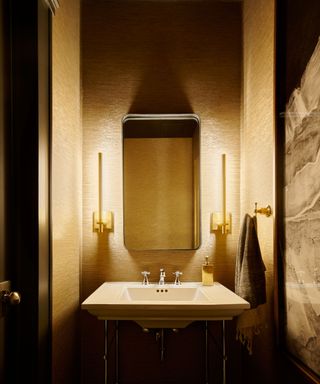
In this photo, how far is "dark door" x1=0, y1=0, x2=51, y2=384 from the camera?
4.87ft

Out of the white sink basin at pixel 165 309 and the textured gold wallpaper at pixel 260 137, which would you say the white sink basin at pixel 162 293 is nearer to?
the white sink basin at pixel 165 309

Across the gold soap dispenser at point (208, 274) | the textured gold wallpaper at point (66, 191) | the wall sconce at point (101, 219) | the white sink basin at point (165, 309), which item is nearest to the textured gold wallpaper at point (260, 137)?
the white sink basin at point (165, 309)

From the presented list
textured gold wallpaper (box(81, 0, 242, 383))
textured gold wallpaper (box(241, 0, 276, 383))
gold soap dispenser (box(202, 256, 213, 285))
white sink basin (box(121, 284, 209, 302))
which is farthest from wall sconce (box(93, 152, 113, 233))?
textured gold wallpaper (box(241, 0, 276, 383))

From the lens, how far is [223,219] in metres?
2.32

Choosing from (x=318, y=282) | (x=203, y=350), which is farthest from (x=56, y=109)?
(x=203, y=350)

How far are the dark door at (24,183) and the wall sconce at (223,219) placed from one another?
1133mm

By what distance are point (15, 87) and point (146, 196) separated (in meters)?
1.07

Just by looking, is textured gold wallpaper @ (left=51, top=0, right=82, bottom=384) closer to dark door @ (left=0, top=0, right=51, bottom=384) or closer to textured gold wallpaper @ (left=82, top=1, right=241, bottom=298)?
textured gold wallpaper @ (left=82, top=1, right=241, bottom=298)

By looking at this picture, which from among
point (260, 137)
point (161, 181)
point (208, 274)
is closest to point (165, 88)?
point (161, 181)

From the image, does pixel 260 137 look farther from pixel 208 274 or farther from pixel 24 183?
pixel 24 183

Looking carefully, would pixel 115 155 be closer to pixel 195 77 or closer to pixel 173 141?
pixel 173 141

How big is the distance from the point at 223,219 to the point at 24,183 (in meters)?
1.26

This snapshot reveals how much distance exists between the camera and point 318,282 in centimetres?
123

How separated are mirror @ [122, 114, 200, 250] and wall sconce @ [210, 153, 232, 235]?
10 cm
